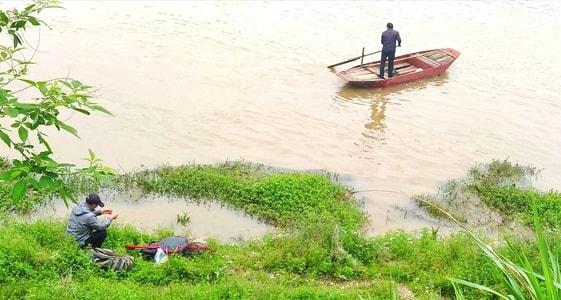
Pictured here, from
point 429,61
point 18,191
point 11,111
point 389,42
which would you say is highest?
point 11,111

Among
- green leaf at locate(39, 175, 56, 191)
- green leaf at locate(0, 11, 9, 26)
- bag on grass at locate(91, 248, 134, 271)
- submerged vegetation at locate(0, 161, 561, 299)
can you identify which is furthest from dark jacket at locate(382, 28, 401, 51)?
green leaf at locate(39, 175, 56, 191)

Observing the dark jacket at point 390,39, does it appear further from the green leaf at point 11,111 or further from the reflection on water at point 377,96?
the green leaf at point 11,111

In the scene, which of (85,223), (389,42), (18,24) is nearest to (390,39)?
(389,42)

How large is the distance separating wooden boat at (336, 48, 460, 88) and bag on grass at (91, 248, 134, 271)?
952cm

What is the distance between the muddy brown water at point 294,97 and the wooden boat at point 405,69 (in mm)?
358

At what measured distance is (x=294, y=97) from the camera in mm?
15188

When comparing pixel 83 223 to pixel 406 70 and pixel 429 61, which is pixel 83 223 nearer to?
pixel 406 70

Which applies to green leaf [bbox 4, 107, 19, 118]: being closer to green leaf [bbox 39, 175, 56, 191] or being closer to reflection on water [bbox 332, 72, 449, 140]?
green leaf [bbox 39, 175, 56, 191]

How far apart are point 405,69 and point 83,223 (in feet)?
40.6

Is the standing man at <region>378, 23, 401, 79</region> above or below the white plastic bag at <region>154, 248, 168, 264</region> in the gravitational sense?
above

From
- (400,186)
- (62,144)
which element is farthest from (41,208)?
(400,186)

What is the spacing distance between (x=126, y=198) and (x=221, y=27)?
12164mm

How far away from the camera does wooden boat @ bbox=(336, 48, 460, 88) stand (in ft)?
51.6

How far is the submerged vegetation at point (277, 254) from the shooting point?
258 inches
